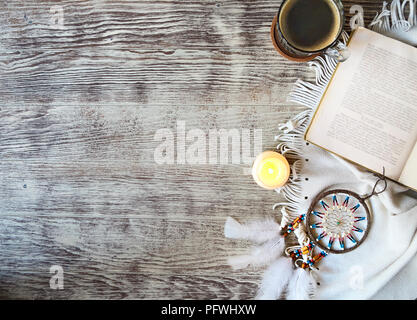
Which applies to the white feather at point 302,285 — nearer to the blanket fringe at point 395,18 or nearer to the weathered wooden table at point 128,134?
the weathered wooden table at point 128,134

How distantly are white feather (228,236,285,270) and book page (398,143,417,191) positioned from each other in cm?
32

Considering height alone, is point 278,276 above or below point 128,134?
below

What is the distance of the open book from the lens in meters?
0.81

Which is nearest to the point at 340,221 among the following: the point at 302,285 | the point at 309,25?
the point at 302,285

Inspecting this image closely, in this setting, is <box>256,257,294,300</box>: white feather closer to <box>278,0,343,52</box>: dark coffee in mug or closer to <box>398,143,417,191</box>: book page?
<box>398,143,417,191</box>: book page

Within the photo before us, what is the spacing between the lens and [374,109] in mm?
823

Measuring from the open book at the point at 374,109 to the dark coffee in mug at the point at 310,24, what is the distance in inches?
3.0

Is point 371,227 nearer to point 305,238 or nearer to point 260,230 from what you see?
Result: point 305,238

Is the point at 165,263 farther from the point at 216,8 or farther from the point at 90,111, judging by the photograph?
the point at 216,8

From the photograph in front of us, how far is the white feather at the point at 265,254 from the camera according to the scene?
0.87 m

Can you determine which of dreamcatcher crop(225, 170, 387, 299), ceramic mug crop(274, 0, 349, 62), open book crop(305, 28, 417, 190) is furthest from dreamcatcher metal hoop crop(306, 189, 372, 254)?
ceramic mug crop(274, 0, 349, 62)

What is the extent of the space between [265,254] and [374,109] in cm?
44

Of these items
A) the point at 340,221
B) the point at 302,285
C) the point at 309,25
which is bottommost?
the point at 302,285
